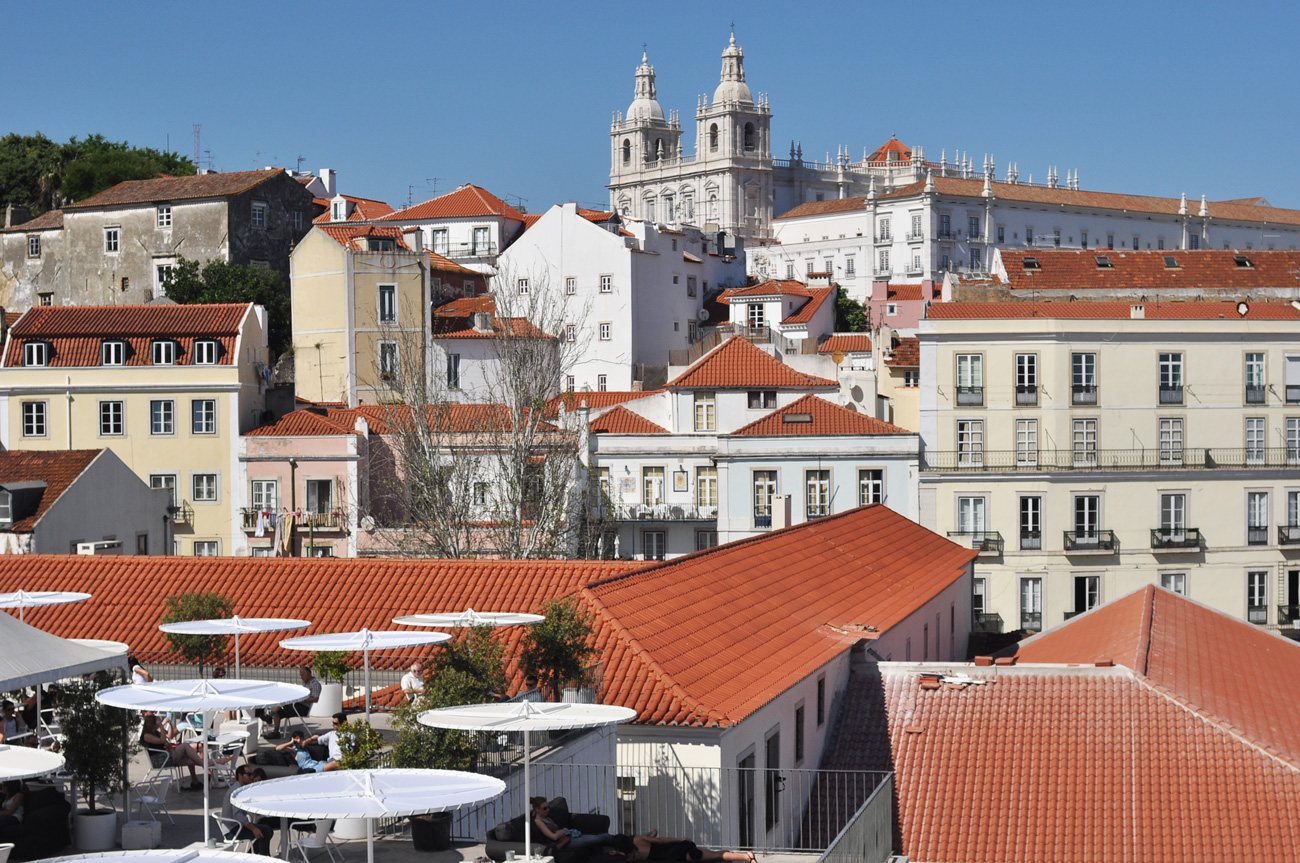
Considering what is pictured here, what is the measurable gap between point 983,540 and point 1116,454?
17.6 feet

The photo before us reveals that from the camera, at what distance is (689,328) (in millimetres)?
89375

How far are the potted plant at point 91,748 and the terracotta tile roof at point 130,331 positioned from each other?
4141 centimetres

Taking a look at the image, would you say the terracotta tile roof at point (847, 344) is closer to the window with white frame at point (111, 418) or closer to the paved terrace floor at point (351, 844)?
the window with white frame at point (111, 418)

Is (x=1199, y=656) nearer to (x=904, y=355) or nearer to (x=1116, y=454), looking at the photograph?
(x=1116, y=454)

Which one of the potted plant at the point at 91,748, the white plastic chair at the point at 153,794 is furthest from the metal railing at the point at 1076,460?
the potted plant at the point at 91,748

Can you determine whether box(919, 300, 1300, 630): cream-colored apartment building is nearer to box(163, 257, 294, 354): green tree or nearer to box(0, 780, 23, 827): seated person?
box(163, 257, 294, 354): green tree

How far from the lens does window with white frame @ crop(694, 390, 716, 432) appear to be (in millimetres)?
57219

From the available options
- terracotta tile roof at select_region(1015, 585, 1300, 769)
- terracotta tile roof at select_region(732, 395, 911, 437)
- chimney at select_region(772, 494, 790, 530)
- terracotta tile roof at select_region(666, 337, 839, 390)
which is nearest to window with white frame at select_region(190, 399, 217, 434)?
terracotta tile roof at select_region(666, 337, 839, 390)

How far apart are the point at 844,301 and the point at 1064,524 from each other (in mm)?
57183

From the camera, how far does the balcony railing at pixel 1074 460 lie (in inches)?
2012

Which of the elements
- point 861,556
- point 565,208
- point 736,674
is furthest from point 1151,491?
point 565,208

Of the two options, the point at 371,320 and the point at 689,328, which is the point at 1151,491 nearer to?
the point at 371,320

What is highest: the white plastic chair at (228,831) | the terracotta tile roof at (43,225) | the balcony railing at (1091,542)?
the terracotta tile roof at (43,225)

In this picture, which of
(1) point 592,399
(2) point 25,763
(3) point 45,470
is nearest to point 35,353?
(3) point 45,470
